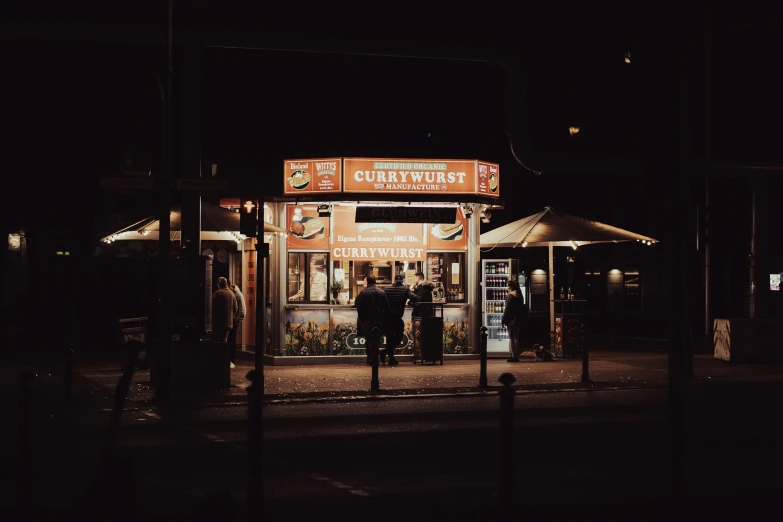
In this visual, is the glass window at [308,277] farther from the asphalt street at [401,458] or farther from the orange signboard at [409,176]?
the asphalt street at [401,458]

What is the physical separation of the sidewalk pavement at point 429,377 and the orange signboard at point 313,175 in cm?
397

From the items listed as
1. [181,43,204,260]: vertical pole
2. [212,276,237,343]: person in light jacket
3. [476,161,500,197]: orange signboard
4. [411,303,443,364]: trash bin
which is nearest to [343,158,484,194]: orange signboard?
[476,161,500,197]: orange signboard

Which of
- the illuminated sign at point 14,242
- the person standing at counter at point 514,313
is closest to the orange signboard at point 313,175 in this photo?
the person standing at counter at point 514,313

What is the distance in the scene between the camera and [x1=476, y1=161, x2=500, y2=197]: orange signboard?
22969 millimetres

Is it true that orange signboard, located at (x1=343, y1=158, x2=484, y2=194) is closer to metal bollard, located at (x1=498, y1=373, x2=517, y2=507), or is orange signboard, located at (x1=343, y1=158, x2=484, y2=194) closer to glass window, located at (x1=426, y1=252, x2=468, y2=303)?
glass window, located at (x1=426, y1=252, x2=468, y2=303)

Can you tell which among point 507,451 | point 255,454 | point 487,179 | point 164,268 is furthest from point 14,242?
point 507,451

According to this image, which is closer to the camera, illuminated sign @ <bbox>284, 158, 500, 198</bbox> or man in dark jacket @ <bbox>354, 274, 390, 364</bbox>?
man in dark jacket @ <bbox>354, 274, 390, 364</bbox>

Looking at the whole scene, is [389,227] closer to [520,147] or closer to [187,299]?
[520,147]

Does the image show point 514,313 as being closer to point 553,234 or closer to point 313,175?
point 553,234

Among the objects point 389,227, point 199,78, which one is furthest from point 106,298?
point 199,78

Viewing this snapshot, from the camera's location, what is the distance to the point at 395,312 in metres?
22.1

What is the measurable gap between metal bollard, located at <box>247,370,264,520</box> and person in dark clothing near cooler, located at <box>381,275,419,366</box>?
539 inches

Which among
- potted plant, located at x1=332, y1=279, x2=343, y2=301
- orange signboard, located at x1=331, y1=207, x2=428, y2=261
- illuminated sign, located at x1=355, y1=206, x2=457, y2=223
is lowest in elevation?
potted plant, located at x1=332, y1=279, x2=343, y2=301

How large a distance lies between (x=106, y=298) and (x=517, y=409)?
2509 cm
